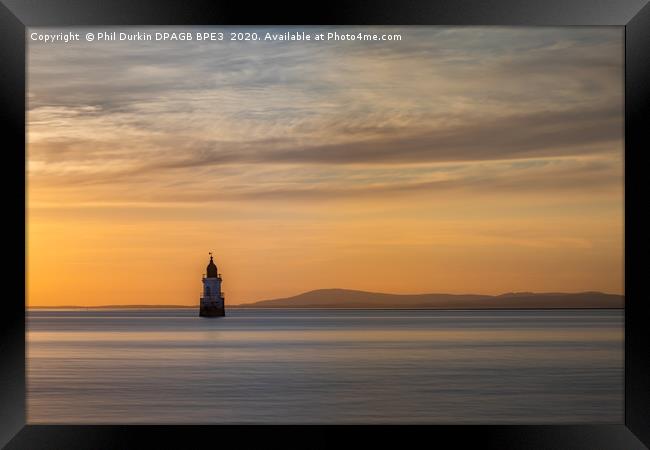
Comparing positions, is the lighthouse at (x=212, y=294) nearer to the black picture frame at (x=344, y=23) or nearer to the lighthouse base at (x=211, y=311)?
the lighthouse base at (x=211, y=311)

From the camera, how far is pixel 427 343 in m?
36.9

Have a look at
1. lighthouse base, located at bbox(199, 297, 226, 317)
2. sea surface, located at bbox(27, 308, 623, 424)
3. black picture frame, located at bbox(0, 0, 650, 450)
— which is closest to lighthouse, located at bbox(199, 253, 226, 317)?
lighthouse base, located at bbox(199, 297, 226, 317)

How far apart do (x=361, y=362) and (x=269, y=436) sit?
801 inches

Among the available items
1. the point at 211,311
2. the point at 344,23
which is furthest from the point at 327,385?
the point at 211,311

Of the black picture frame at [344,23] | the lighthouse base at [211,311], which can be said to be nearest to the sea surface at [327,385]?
the black picture frame at [344,23]

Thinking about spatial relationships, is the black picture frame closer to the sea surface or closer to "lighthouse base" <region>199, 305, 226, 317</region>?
the sea surface

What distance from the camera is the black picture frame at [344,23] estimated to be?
5.02m

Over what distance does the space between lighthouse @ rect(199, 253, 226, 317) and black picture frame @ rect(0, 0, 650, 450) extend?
55.1 m

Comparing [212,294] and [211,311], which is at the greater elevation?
[212,294]

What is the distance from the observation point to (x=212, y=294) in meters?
64.0

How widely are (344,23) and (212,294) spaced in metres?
59.9

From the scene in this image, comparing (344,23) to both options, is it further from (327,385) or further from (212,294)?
(212,294)

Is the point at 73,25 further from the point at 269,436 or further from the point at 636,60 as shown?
the point at 636,60

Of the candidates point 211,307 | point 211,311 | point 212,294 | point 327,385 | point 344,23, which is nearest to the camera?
point 344,23
